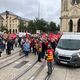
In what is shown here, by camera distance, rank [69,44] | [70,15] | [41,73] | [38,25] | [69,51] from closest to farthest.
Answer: [41,73], [69,51], [69,44], [70,15], [38,25]

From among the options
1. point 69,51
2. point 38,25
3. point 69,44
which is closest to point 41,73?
point 69,51

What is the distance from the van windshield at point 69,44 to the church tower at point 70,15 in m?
51.3

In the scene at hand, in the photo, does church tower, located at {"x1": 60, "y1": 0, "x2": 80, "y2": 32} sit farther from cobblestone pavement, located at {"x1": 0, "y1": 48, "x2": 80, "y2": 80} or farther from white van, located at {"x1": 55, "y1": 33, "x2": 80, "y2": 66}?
cobblestone pavement, located at {"x1": 0, "y1": 48, "x2": 80, "y2": 80}

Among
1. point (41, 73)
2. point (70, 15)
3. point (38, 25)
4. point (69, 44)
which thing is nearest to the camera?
point (41, 73)

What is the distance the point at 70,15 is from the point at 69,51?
54543 mm

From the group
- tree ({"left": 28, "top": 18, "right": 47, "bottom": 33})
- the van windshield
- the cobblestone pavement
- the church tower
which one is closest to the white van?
the van windshield

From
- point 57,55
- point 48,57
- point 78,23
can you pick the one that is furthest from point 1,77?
point 78,23

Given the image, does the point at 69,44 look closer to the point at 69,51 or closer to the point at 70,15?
the point at 69,51

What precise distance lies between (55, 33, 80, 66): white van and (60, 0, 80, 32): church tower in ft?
168

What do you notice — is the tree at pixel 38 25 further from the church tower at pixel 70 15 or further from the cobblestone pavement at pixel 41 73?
the cobblestone pavement at pixel 41 73

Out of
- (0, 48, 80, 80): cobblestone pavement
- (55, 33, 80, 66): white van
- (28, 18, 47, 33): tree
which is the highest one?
(28, 18, 47, 33): tree

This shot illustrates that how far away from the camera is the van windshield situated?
1689 cm

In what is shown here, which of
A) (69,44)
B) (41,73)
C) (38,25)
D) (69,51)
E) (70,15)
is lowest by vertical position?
(41,73)

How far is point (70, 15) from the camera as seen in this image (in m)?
69.7
